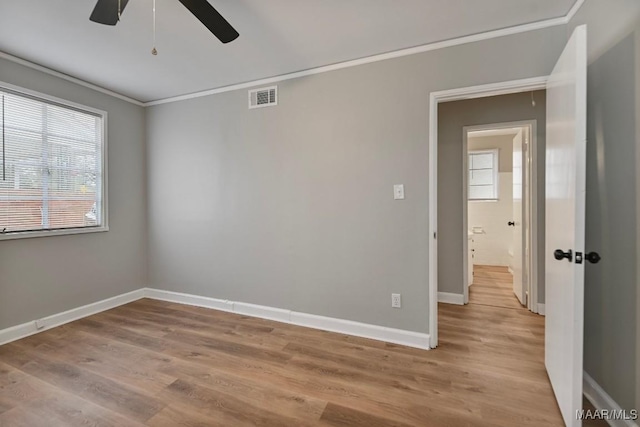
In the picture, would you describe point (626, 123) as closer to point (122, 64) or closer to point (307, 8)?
point (307, 8)

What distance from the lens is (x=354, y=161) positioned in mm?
2633

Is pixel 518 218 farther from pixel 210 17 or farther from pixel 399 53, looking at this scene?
pixel 210 17

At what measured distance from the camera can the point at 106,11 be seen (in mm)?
1505

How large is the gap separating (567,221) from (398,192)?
46.5 inches

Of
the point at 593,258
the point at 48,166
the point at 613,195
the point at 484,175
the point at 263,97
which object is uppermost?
the point at 263,97

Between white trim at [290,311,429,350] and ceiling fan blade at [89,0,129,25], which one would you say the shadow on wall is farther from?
ceiling fan blade at [89,0,129,25]

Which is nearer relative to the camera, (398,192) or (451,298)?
(398,192)

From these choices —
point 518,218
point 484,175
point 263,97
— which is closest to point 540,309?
point 518,218

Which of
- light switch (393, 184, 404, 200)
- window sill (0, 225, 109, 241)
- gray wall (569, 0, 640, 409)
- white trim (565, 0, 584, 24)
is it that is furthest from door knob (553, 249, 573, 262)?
window sill (0, 225, 109, 241)

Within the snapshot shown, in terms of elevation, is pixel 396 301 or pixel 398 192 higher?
pixel 398 192

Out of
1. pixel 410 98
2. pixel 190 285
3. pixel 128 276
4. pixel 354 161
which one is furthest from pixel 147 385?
pixel 410 98

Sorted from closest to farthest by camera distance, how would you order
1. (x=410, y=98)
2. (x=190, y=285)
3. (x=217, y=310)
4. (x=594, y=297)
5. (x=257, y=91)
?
(x=594, y=297) < (x=410, y=98) < (x=257, y=91) < (x=217, y=310) < (x=190, y=285)

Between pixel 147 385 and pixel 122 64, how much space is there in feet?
9.17

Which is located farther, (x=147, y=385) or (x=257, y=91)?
(x=257, y=91)
